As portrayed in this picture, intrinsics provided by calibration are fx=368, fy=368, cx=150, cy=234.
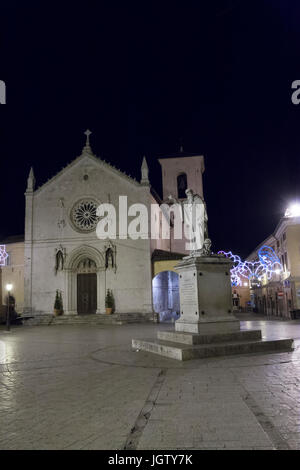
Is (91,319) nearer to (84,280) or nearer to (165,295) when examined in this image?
(84,280)

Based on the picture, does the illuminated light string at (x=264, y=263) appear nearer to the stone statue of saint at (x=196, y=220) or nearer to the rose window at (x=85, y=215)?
the rose window at (x=85, y=215)

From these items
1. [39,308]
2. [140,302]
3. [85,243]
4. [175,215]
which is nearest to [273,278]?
[175,215]

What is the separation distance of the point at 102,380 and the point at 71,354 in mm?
4167

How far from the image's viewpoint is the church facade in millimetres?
28562

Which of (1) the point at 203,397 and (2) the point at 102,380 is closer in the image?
(1) the point at 203,397

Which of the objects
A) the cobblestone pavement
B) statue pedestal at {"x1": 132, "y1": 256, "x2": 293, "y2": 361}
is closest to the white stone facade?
statue pedestal at {"x1": 132, "y1": 256, "x2": 293, "y2": 361}

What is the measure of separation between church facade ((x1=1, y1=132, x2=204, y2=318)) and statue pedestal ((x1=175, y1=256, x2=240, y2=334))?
17.4 metres

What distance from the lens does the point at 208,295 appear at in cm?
1043

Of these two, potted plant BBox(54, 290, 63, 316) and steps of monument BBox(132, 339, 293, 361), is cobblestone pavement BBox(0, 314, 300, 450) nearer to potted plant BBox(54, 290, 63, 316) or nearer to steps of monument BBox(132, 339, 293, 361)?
steps of monument BBox(132, 339, 293, 361)

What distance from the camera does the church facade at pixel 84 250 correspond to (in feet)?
93.7

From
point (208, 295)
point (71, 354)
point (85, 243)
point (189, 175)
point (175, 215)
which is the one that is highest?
point (189, 175)

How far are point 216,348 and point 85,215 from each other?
2246cm

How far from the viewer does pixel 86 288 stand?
1176 inches
